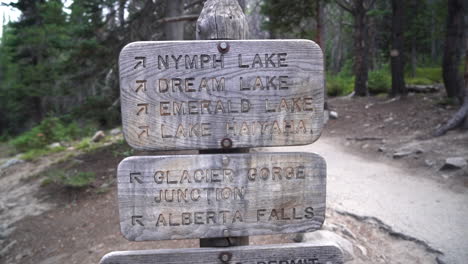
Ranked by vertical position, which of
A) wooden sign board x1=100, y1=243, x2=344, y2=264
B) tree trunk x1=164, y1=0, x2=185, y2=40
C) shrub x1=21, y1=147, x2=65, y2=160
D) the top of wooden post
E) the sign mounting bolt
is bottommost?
shrub x1=21, y1=147, x2=65, y2=160

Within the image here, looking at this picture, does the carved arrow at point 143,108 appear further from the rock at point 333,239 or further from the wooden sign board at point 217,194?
the rock at point 333,239

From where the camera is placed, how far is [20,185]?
24.0 ft

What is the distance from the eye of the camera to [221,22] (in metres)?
1.73

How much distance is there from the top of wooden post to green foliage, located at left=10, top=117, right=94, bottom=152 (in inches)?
412

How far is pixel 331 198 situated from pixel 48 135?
947cm

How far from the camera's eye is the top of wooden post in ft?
5.68

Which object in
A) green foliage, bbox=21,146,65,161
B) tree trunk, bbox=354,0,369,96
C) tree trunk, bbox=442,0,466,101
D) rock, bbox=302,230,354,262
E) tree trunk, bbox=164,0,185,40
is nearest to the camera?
rock, bbox=302,230,354,262

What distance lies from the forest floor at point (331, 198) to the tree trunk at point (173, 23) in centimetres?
300

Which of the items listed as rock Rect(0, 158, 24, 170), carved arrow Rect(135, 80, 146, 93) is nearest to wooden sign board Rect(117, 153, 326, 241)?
carved arrow Rect(135, 80, 146, 93)

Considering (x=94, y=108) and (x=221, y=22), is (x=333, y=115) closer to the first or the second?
(x=94, y=108)

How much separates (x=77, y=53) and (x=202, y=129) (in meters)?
7.03

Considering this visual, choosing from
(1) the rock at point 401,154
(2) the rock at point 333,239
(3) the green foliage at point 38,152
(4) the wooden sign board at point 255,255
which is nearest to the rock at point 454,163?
(1) the rock at point 401,154

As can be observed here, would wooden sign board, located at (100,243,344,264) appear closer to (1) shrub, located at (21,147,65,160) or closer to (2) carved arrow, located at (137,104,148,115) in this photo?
(2) carved arrow, located at (137,104,148,115)

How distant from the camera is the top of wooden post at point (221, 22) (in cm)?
173
